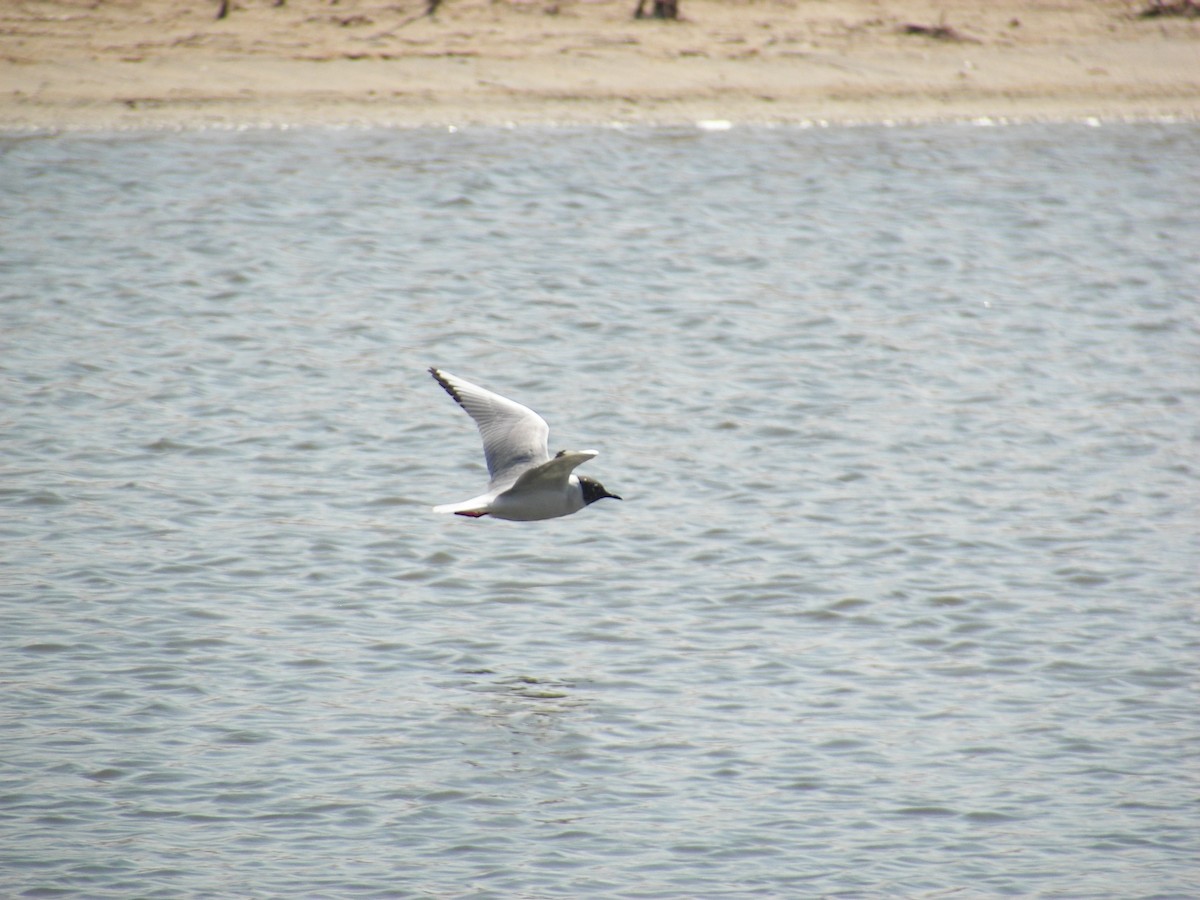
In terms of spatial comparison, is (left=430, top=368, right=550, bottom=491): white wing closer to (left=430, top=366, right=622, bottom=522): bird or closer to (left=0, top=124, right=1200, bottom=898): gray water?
(left=430, top=366, right=622, bottom=522): bird

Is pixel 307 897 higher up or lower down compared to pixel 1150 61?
lower down

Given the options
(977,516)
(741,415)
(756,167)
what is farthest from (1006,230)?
(977,516)

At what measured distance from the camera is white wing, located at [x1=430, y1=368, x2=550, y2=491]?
9.08 meters

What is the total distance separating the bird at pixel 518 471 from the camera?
28.2 ft

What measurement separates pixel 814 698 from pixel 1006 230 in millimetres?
11330

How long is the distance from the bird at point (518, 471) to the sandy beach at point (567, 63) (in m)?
10.7

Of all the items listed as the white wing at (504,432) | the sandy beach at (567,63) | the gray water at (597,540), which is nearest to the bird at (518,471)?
the white wing at (504,432)

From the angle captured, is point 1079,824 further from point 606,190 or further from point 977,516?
point 606,190

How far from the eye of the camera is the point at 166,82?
19359mm

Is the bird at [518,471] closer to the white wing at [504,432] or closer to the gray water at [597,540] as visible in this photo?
the white wing at [504,432]

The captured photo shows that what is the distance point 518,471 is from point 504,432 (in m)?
0.42

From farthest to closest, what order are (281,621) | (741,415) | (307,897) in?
(741,415)
(281,621)
(307,897)

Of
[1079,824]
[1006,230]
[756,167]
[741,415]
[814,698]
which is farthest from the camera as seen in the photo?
[756,167]

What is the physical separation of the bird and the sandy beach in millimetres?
10743
